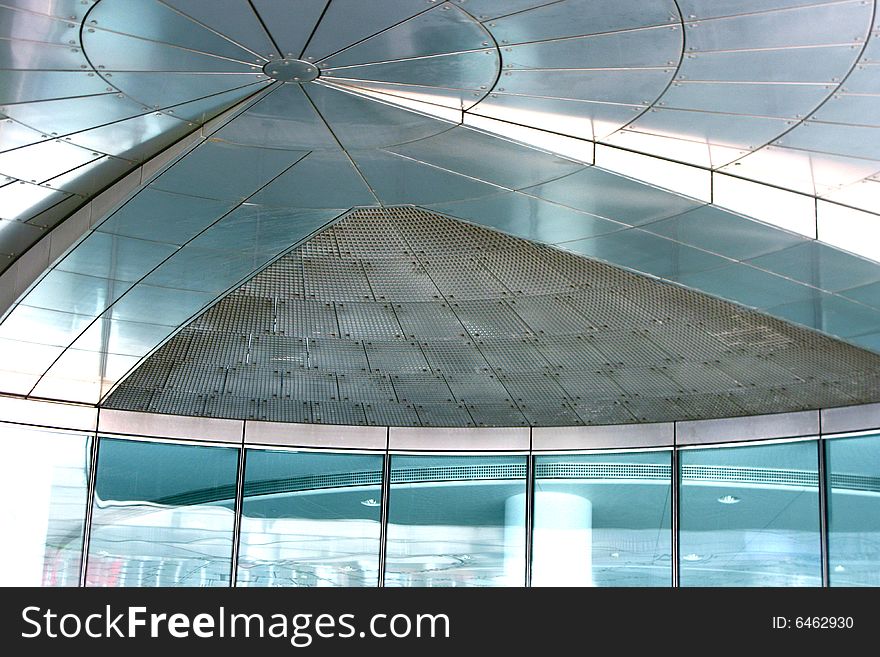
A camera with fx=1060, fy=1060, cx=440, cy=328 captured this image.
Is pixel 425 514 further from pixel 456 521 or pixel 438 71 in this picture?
pixel 438 71

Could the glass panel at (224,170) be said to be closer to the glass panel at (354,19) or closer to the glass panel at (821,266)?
the glass panel at (354,19)

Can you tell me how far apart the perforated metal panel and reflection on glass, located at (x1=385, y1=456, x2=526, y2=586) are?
1451 millimetres

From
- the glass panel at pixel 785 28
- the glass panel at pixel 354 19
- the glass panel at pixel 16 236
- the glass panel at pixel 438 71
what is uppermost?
the glass panel at pixel 438 71

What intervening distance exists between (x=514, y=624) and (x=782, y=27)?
846cm

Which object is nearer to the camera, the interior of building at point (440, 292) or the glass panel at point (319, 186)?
the interior of building at point (440, 292)

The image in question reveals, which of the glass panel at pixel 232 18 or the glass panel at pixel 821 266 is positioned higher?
the glass panel at pixel 232 18

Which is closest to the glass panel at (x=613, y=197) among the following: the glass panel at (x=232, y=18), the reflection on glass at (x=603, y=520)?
the glass panel at (x=232, y=18)

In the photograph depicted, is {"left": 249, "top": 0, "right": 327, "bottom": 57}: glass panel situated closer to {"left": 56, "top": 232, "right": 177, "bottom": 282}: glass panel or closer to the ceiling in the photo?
the ceiling

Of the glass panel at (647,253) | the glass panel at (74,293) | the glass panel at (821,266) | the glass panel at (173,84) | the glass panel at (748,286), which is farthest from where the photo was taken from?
the glass panel at (74,293)

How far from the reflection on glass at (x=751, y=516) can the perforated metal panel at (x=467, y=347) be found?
1428 mm

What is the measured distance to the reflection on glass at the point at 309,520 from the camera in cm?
3122

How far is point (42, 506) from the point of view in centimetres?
2909

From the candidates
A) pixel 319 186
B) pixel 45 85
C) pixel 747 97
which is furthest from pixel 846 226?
pixel 45 85

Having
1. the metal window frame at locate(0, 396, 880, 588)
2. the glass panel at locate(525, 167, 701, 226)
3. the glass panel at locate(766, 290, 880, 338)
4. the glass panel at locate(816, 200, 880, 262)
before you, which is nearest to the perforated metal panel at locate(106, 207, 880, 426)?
the metal window frame at locate(0, 396, 880, 588)
